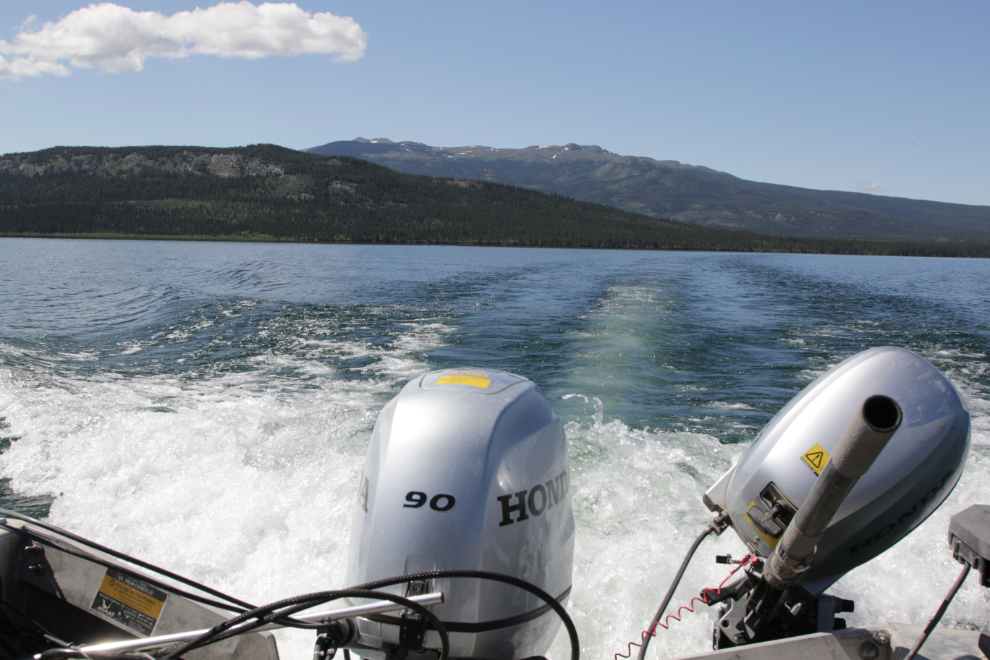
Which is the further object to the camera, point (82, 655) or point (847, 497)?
point (847, 497)

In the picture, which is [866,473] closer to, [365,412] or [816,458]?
[816,458]

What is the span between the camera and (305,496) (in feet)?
13.3

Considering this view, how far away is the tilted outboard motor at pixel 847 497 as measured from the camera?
2.23 metres

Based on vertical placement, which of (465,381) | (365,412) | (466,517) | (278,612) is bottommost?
(365,412)

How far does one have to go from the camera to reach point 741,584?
239 centimetres

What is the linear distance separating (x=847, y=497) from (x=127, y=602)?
114 inches

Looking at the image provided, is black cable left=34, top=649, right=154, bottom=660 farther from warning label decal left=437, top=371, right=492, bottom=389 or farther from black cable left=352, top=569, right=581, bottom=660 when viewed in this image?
warning label decal left=437, top=371, right=492, bottom=389

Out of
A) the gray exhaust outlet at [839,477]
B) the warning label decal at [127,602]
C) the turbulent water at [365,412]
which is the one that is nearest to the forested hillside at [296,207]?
the turbulent water at [365,412]

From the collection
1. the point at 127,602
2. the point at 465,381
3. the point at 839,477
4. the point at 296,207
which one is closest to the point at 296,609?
the point at 465,381

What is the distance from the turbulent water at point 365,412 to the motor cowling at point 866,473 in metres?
0.96

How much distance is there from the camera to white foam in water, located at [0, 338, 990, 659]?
10.3 ft

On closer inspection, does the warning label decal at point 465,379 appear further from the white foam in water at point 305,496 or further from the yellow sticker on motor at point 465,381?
the white foam in water at point 305,496

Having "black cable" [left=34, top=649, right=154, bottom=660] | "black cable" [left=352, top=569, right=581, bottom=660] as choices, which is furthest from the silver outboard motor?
"black cable" [left=34, top=649, right=154, bottom=660]

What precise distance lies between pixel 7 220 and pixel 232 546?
359ft
